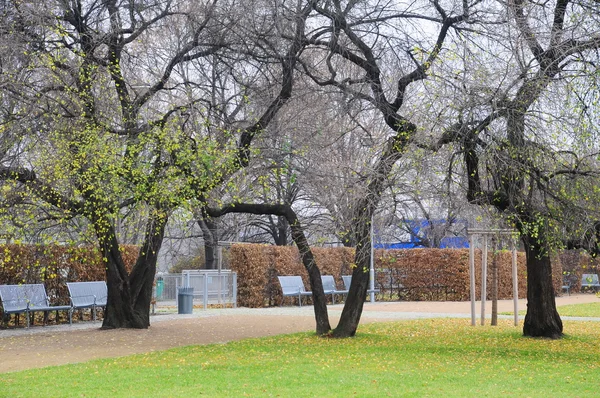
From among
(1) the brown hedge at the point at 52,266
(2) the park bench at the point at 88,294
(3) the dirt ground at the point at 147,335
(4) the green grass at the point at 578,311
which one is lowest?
(4) the green grass at the point at 578,311

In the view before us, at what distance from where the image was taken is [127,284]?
1706 centimetres

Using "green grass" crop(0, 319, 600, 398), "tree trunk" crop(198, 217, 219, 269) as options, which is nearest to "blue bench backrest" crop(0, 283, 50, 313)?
"green grass" crop(0, 319, 600, 398)

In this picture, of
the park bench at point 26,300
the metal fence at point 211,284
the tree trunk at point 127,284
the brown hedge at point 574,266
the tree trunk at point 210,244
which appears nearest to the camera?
the tree trunk at point 127,284

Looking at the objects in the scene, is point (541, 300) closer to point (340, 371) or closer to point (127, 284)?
point (340, 371)

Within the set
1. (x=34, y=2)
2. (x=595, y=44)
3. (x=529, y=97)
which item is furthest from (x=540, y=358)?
(x=34, y=2)

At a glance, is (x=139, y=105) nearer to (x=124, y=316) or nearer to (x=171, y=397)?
(x=124, y=316)

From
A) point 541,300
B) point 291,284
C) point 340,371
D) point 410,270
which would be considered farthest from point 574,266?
point 340,371

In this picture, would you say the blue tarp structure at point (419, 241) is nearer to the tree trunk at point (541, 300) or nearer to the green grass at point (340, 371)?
the tree trunk at point (541, 300)

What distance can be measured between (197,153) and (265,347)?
3525 millimetres

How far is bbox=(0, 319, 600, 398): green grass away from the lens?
28.5 feet

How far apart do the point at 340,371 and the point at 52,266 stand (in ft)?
37.2

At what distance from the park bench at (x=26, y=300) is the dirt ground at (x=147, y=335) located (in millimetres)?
453

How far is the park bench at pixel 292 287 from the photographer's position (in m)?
26.7

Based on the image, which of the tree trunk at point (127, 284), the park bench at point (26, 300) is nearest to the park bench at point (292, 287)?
the park bench at point (26, 300)
